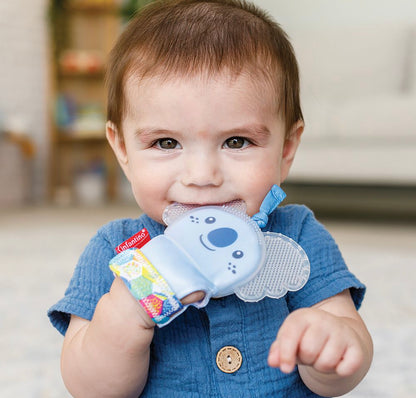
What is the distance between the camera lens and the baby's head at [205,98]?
21.7 inches

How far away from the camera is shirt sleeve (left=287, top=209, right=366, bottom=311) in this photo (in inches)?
23.3

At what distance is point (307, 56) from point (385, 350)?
7.84 feet

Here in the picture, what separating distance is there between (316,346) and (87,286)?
0.27 m

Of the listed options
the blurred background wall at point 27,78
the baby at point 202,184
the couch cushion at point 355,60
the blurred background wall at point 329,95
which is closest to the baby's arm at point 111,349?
the baby at point 202,184

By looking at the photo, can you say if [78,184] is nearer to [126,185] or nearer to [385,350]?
[126,185]

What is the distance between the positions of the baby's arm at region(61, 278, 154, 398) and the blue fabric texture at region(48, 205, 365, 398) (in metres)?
0.03

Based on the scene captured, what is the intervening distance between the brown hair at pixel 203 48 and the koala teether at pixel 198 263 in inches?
6.1

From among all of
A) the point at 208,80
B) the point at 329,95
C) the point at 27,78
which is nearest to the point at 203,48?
the point at 208,80

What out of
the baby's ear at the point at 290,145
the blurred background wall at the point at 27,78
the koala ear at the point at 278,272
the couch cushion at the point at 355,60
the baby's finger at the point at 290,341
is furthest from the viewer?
the blurred background wall at the point at 27,78

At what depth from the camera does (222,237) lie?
0.49m

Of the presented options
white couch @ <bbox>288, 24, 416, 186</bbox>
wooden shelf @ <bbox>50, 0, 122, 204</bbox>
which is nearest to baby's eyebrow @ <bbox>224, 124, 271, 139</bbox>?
white couch @ <bbox>288, 24, 416, 186</bbox>

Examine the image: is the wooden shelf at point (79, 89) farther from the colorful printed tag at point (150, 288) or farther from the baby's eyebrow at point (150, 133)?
the colorful printed tag at point (150, 288)

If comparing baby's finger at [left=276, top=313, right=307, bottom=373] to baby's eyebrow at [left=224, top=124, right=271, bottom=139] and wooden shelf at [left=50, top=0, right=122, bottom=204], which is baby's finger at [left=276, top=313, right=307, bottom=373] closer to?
baby's eyebrow at [left=224, top=124, right=271, bottom=139]

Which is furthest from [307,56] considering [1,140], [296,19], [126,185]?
[1,140]
